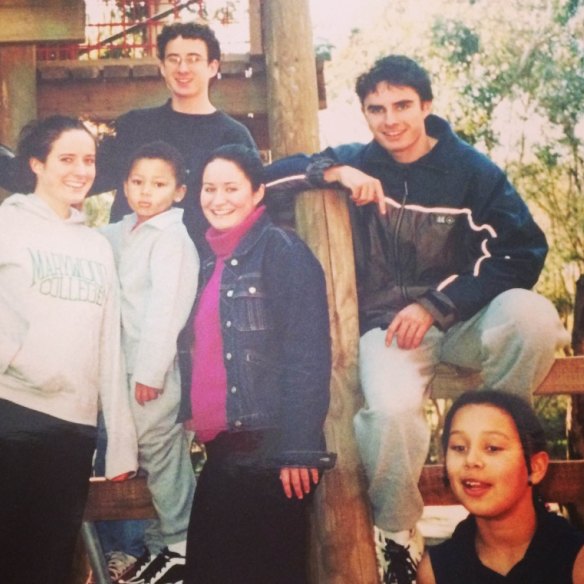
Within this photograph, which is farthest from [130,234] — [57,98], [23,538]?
[23,538]

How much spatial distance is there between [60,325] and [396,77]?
0.97 metres

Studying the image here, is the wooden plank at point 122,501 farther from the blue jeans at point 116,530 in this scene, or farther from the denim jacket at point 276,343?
the denim jacket at point 276,343

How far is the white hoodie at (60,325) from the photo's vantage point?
212cm

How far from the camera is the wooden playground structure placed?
1.99 meters

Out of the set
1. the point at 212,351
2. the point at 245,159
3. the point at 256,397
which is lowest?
the point at 256,397

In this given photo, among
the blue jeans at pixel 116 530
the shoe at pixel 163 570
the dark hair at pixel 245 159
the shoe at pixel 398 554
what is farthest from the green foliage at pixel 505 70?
the shoe at pixel 163 570

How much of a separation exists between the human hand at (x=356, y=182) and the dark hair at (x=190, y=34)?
568mm

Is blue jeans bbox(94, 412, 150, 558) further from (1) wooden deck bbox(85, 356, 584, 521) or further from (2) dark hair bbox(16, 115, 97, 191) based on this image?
(2) dark hair bbox(16, 115, 97, 191)

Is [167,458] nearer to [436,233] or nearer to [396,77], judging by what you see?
[436,233]

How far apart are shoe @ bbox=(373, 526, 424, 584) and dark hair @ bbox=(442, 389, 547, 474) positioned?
0.21 meters

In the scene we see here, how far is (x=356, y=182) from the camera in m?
2.03

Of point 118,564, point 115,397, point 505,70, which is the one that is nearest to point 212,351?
point 115,397

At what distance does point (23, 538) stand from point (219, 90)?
3.90ft

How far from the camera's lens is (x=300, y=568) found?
2.04 metres
